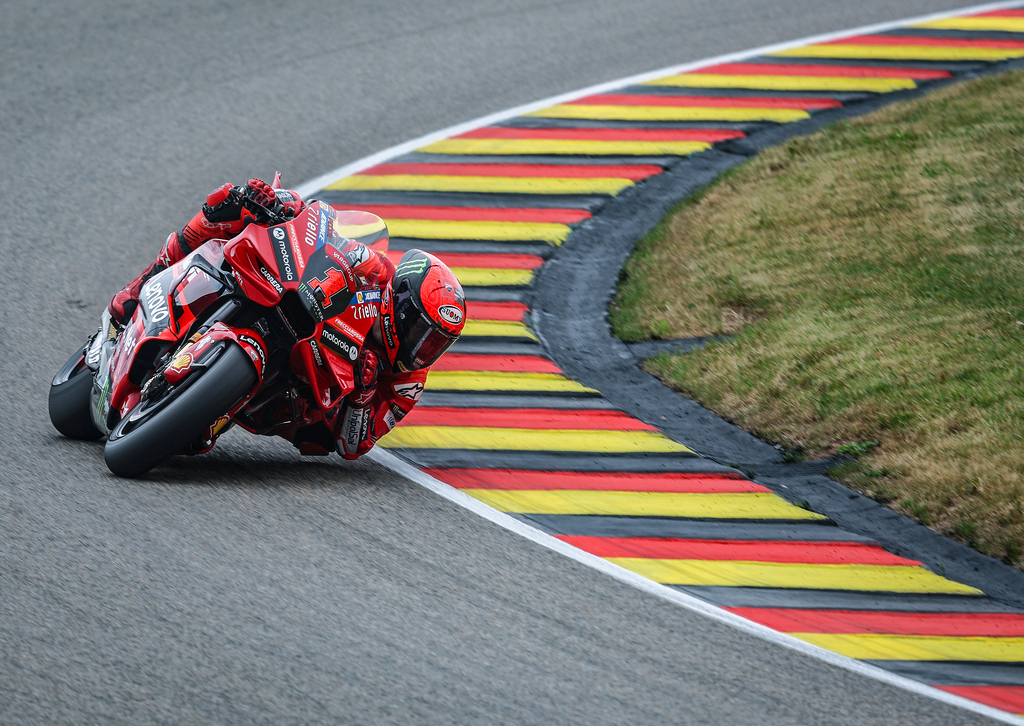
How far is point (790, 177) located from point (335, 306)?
561 cm

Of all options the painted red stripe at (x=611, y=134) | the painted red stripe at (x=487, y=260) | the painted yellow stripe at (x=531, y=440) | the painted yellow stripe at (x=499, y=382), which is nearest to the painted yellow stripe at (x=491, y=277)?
the painted red stripe at (x=487, y=260)

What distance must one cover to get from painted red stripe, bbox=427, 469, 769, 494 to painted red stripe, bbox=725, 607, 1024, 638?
1191 mm

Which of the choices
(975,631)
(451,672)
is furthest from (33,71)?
(975,631)

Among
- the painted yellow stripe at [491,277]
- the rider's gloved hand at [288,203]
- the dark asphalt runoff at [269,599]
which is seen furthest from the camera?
the painted yellow stripe at [491,277]

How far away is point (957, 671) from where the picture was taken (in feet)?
14.7

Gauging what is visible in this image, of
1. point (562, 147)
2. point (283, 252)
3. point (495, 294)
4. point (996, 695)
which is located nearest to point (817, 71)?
point (562, 147)

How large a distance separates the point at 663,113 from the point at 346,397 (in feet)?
22.0

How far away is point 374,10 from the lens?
12828 millimetres

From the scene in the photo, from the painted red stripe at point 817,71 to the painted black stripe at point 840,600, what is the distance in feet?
26.7

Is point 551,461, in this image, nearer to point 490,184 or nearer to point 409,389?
point 409,389

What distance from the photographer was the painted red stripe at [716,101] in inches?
439

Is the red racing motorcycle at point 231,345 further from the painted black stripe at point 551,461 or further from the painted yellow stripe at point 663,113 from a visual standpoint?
the painted yellow stripe at point 663,113

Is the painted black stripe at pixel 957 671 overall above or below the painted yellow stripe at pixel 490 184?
below

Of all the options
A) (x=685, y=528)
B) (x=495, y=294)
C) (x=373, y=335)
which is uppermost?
(x=373, y=335)
